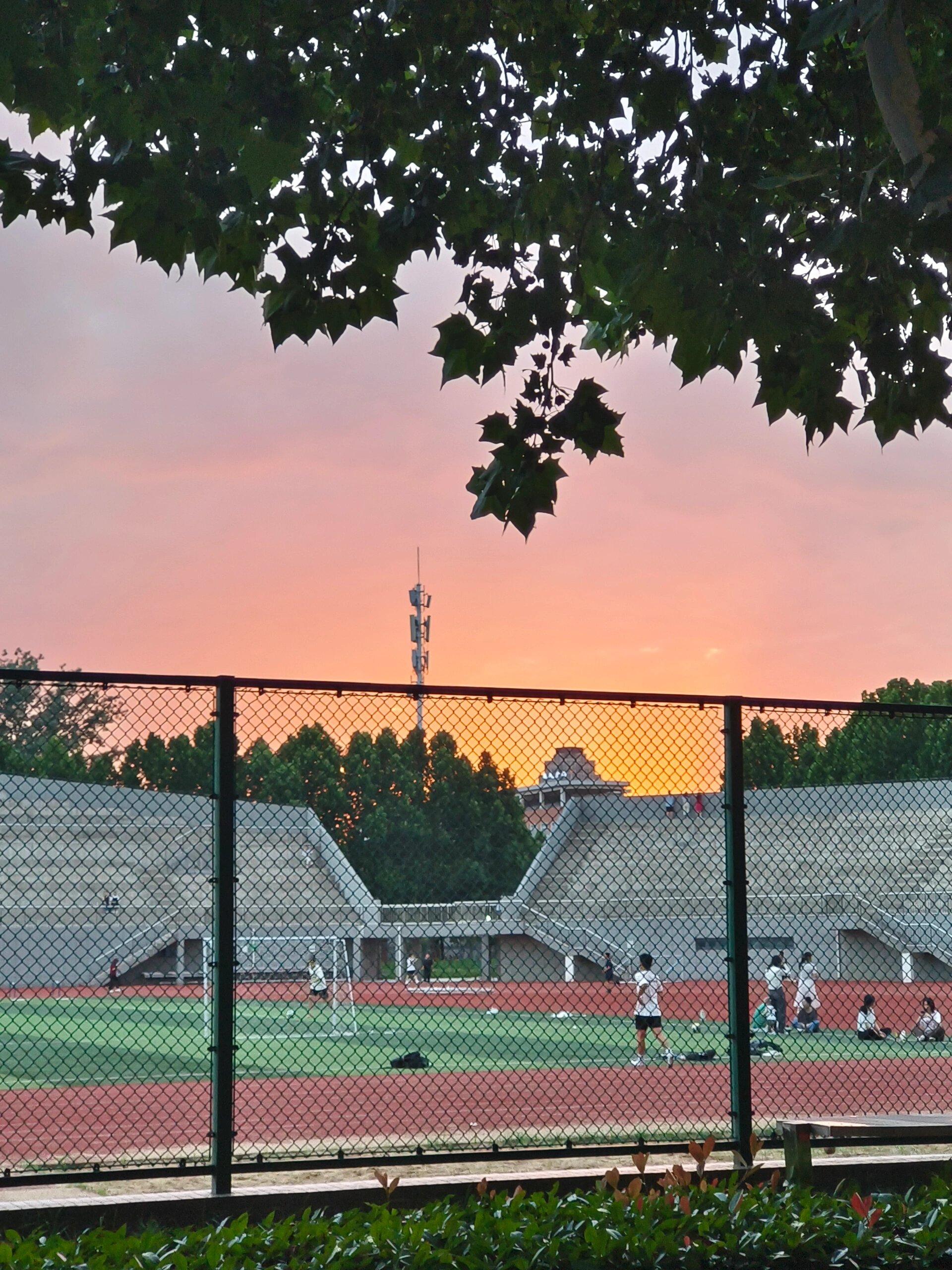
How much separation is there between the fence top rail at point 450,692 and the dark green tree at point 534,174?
1.10 metres

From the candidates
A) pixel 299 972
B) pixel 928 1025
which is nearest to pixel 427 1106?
pixel 299 972

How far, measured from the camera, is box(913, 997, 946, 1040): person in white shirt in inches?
671

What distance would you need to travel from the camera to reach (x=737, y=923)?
23.2 ft

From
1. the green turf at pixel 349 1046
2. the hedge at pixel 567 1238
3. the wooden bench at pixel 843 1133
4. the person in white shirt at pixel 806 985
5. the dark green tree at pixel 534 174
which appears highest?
the dark green tree at pixel 534 174

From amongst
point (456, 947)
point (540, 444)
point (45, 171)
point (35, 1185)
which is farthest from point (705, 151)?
point (456, 947)

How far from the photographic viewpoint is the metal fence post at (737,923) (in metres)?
7.03

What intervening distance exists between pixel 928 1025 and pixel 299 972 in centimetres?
1112

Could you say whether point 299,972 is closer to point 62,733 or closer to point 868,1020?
point 62,733

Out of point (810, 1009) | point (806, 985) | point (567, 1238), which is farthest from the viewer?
point (806, 985)

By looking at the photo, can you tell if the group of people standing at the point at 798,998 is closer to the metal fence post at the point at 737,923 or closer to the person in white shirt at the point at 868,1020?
the person in white shirt at the point at 868,1020

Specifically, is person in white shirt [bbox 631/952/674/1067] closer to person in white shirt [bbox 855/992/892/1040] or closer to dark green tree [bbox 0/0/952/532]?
person in white shirt [bbox 855/992/892/1040]

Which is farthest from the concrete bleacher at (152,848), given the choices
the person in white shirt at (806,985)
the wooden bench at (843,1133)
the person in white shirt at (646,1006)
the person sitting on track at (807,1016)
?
the person sitting on track at (807,1016)

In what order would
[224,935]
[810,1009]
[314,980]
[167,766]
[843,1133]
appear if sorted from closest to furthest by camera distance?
[224,935], [843,1133], [167,766], [314,980], [810,1009]

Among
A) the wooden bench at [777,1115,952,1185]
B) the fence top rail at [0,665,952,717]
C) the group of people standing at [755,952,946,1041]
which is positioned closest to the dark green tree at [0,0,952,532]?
the fence top rail at [0,665,952,717]
